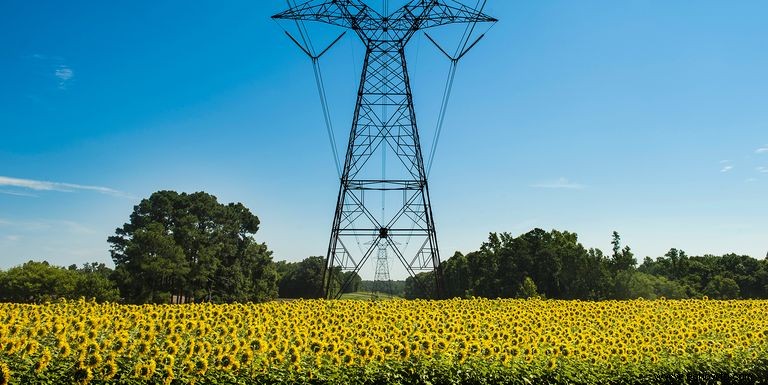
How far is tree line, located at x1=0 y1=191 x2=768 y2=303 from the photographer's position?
170ft

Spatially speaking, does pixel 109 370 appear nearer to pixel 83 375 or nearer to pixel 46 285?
pixel 83 375

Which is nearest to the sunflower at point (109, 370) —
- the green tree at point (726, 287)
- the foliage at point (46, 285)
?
the foliage at point (46, 285)

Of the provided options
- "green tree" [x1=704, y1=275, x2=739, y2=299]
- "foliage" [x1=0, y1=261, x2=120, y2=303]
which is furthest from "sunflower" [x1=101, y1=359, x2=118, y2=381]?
"green tree" [x1=704, y1=275, x2=739, y2=299]

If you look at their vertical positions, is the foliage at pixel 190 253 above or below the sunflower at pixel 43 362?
above

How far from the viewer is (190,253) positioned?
5847 cm

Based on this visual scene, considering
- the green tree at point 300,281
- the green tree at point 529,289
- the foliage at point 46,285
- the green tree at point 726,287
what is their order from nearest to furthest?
the green tree at point 529,289, the foliage at point 46,285, the green tree at point 726,287, the green tree at point 300,281

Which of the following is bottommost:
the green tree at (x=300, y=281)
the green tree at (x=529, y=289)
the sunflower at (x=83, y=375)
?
the sunflower at (x=83, y=375)

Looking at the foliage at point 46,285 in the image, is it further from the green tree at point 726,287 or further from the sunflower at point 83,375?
the green tree at point 726,287

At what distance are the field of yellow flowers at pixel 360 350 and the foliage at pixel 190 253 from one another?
38945mm

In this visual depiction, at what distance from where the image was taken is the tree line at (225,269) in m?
51.9

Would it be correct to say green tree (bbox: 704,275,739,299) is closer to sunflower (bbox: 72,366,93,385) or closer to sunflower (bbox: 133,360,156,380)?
sunflower (bbox: 133,360,156,380)

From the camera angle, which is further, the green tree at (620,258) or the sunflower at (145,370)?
the green tree at (620,258)

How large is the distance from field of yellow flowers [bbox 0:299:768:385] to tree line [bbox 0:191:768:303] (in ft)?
113

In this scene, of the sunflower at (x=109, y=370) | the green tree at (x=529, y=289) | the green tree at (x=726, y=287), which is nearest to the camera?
the sunflower at (x=109, y=370)
